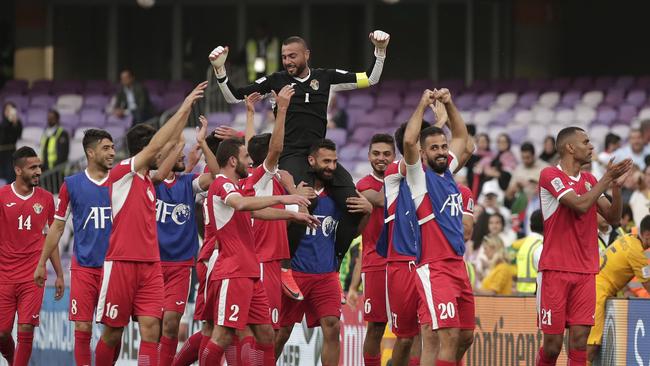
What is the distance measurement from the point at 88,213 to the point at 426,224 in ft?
10.8

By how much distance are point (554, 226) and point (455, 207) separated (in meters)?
1.06

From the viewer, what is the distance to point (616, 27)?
30.4 m

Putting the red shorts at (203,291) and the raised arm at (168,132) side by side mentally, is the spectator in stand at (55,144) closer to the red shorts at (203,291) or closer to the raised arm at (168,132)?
the red shorts at (203,291)

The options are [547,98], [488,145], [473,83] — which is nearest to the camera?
[488,145]

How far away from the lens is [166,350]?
14.4 meters

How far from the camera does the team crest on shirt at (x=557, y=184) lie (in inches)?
504

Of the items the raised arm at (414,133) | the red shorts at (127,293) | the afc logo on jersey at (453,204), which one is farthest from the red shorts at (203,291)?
the afc logo on jersey at (453,204)

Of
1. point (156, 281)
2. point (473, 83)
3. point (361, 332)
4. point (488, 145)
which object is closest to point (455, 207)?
point (156, 281)

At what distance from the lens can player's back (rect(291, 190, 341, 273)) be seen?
A: 1371cm

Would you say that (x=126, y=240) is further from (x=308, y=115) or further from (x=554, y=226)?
(x=554, y=226)

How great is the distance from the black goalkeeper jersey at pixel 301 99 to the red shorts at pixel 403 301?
1.51 m

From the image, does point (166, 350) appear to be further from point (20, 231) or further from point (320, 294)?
point (20, 231)

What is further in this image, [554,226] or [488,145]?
[488,145]

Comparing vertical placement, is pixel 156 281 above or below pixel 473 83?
below
